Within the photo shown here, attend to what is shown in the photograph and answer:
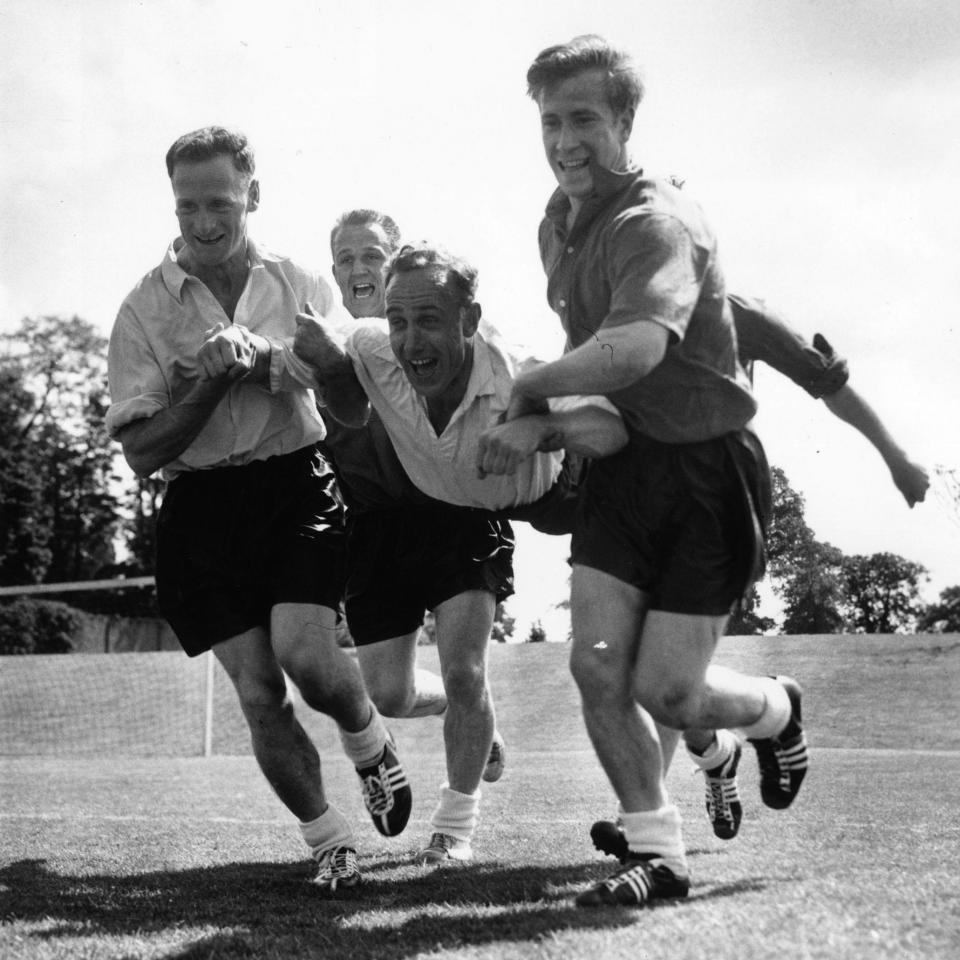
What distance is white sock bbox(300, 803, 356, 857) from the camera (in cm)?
461

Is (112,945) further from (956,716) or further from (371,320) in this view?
(956,716)

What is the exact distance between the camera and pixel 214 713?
23.8 meters

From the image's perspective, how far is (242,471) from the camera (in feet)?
15.6

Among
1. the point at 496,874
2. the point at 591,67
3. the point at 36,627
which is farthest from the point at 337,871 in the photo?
the point at 36,627

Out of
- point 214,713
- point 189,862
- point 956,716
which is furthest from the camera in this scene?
point 214,713

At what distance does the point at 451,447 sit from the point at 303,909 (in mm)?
1597

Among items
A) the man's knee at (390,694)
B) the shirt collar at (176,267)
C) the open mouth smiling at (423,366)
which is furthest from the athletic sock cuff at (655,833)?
the shirt collar at (176,267)

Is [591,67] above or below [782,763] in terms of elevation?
above

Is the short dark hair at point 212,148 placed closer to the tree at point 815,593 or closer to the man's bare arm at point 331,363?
the man's bare arm at point 331,363

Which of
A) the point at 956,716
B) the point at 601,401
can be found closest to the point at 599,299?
the point at 601,401

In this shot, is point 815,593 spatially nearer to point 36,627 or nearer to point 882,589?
point 882,589

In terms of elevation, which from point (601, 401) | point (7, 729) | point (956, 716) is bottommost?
point (7, 729)

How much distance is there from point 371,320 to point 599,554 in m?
1.67

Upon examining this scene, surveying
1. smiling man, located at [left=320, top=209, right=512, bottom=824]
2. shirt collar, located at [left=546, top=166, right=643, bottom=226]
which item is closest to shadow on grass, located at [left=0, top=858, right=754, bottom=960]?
smiling man, located at [left=320, top=209, right=512, bottom=824]
